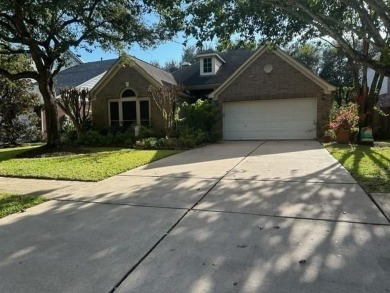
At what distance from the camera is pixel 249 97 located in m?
17.8

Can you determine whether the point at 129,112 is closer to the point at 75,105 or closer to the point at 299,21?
the point at 75,105

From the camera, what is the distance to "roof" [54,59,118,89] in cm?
2589

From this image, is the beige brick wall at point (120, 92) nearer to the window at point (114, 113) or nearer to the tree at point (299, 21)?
the window at point (114, 113)

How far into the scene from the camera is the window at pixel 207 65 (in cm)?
2145

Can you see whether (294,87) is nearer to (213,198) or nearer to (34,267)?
(213,198)

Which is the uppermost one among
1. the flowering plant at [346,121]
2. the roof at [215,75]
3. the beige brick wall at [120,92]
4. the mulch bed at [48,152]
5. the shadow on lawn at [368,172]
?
the roof at [215,75]

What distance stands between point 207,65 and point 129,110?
615cm

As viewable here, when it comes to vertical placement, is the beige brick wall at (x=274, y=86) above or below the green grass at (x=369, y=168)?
above

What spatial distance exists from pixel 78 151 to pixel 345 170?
379 inches

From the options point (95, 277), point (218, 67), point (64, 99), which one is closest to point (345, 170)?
point (95, 277)

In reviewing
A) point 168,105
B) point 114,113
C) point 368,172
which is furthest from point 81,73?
point 368,172

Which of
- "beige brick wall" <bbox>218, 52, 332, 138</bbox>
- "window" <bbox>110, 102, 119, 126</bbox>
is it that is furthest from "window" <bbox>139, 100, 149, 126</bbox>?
"beige brick wall" <bbox>218, 52, 332, 138</bbox>

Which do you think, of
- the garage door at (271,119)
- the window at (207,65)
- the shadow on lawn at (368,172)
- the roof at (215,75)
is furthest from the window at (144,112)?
the shadow on lawn at (368,172)

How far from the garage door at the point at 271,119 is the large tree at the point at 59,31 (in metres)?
6.57
